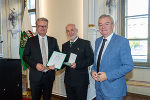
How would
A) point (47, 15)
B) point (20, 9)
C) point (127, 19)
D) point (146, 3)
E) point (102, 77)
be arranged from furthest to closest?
1. point (20, 9)
2. point (47, 15)
3. point (127, 19)
4. point (146, 3)
5. point (102, 77)

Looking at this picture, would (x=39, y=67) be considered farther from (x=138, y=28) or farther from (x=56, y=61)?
(x=138, y=28)

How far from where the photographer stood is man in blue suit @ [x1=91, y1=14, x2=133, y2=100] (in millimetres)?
1459

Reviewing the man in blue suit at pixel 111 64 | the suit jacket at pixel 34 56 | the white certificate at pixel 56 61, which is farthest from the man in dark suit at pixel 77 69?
the man in blue suit at pixel 111 64

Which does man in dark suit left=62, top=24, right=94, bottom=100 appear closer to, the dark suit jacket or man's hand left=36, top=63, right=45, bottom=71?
the dark suit jacket

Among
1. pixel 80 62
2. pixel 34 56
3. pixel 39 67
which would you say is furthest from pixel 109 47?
pixel 34 56

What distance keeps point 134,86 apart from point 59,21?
2694 millimetres

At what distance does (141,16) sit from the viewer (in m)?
3.97

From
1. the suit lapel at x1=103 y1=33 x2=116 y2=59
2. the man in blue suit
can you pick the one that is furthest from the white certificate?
the suit lapel at x1=103 y1=33 x2=116 y2=59

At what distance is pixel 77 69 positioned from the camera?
7.23ft

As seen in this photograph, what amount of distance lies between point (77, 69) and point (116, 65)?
77 centimetres

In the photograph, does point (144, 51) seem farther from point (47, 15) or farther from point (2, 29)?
point (2, 29)

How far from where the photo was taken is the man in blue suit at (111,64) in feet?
4.79

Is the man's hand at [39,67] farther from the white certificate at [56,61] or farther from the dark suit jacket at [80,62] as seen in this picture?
the dark suit jacket at [80,62]

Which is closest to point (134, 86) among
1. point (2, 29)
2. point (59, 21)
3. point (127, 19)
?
point (127, 19)
